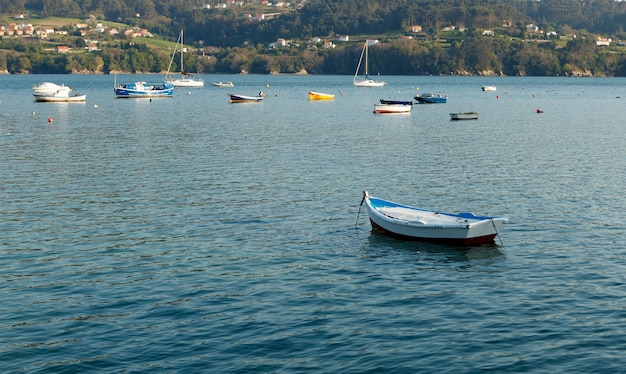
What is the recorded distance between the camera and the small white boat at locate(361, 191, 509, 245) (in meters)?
43.0

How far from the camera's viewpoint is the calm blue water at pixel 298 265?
28531 millimetres

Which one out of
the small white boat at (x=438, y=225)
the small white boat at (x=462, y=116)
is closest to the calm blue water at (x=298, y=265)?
the small white boat at (x=438, y=225)

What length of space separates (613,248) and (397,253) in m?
11.7

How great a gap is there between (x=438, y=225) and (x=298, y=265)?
8532 millimetres

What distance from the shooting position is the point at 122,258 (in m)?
40.5

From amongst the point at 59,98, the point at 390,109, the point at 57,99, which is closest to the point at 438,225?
the point at 390,109

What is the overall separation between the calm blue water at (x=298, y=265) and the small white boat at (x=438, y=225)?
2.53 ft

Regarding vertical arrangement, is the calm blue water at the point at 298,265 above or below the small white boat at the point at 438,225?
below

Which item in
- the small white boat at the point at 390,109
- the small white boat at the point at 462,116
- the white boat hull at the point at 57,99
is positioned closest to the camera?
the small white boat at the point at 462,116

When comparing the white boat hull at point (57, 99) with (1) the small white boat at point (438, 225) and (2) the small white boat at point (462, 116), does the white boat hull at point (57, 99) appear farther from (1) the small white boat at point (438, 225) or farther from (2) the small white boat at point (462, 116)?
(1) the small white boat at point (438, 225)

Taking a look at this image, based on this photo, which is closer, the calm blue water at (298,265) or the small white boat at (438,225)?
the calm blue water at (298,265)

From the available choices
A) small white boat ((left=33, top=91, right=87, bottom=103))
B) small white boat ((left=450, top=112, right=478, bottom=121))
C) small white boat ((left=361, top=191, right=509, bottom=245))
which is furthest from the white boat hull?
small white boat ((left=361, top=191, right=509, bottom=245))

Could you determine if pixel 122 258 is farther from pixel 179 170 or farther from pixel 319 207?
pixel 179 170

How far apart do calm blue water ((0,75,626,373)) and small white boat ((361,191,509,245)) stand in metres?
0.77
